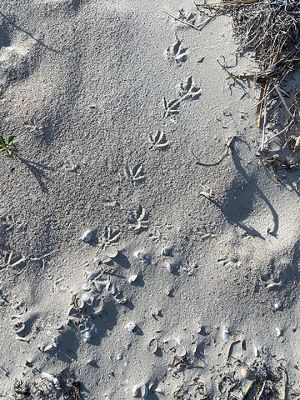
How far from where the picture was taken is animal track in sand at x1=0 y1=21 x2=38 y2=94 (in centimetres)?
282

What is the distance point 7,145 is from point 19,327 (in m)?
0.83

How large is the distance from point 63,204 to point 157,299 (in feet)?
2.02

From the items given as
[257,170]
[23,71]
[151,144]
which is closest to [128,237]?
[151,144]

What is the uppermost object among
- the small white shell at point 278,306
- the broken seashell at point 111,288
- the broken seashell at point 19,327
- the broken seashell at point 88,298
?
the broken seashell at point 111,288

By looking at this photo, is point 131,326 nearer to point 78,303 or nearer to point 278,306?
point 78,303

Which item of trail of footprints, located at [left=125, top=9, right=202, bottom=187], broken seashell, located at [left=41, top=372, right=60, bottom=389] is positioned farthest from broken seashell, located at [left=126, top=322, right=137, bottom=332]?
trail of footprints, located at [left=125, top=9, right=202, bottom=187]

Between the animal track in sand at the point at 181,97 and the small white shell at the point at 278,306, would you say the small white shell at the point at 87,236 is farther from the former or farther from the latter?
the small white shell at the point at 278,306

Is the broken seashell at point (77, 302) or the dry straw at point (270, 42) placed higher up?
the dry straw at point (270, 42)

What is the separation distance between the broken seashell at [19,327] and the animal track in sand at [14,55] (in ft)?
3.52

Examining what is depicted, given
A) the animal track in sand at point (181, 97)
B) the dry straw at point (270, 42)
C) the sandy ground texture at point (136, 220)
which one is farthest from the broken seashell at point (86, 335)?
the dry straw at point (270, 42)

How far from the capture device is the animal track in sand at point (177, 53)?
2.83 meters

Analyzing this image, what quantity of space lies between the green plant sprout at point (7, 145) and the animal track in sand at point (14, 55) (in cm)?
23

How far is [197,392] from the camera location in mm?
2781

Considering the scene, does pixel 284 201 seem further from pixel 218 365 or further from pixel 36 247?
pixel 36 247
